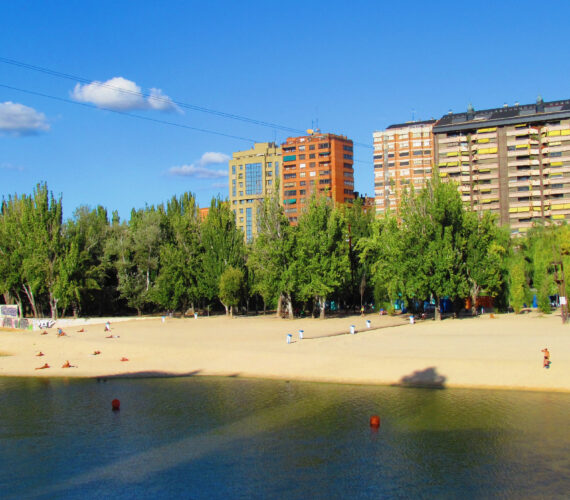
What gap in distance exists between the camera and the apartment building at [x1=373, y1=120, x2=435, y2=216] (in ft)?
431

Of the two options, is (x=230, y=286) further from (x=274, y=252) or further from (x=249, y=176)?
(x=249, y=176)

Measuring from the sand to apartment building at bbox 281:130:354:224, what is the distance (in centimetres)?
10074

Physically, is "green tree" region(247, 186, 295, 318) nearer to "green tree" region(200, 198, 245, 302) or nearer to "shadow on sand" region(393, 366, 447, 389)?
"green tree" region(200, 198, 245, 302)

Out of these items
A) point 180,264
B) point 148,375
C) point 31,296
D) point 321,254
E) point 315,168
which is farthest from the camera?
point 315,168

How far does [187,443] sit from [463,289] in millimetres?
42922

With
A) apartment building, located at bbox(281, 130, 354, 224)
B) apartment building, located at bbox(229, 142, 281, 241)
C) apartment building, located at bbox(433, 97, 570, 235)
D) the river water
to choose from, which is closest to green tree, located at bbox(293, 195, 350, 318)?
the river water

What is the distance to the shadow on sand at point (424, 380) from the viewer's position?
29.9 m

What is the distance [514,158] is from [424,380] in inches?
3936

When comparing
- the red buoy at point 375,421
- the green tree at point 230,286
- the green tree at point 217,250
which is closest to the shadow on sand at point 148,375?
the red buoy at point 375,421

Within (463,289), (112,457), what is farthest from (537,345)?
(112,457)

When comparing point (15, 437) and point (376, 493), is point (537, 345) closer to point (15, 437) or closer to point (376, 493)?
point (376, 493)

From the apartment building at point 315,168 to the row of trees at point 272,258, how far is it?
69.4 meters

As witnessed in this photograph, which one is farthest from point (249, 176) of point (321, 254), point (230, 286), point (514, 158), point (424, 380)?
point (424, 380)

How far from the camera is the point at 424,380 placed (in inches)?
1196
